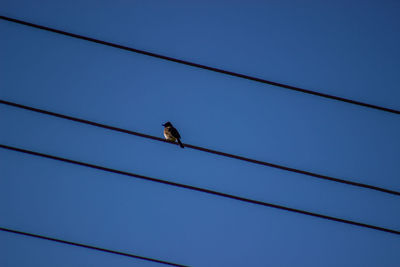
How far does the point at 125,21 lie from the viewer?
4934 mm

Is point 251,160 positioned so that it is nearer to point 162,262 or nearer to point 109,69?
point 162,262

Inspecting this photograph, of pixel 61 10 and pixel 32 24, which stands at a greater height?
pixel 61 10

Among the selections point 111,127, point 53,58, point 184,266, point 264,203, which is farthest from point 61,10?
point 184,266

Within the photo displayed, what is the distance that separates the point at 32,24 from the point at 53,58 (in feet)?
3.90

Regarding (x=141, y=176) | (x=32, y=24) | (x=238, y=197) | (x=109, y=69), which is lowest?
(x=238, y=197)

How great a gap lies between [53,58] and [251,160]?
3492mm

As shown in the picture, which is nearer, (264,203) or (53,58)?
(264,203)

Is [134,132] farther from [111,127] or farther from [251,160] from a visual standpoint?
[251,160]

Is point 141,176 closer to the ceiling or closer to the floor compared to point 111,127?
closer to the floor

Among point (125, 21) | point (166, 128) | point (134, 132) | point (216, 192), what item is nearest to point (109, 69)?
point (125, 21)

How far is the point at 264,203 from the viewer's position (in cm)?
410

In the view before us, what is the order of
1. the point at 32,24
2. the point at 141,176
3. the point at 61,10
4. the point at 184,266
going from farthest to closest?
the point at 184,266
the point at 61,10
the point at 141,176
the point at 32,24

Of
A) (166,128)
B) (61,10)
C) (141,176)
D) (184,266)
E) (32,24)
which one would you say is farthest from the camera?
(166,128)

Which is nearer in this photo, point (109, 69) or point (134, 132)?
point (134, 132)
